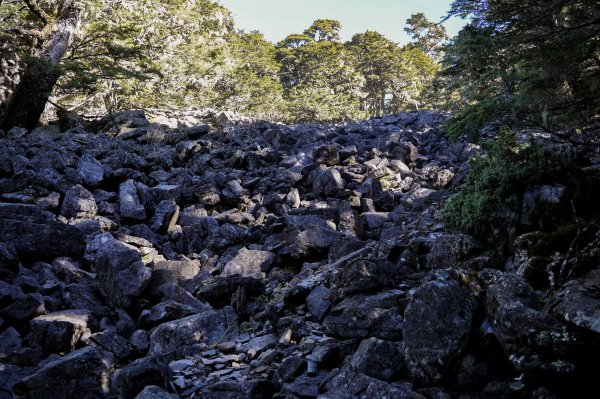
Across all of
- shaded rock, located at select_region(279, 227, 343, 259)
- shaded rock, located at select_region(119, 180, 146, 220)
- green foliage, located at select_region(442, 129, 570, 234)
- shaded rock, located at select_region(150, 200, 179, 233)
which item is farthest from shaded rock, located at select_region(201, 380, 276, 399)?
shaded rock, located at select_region(119, 180, 146, 220)

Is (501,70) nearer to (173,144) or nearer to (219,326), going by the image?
(219,326)

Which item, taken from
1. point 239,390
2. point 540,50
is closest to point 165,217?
point 239,390

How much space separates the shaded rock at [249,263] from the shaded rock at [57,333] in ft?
9.85

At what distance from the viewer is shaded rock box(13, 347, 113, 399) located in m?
4.18

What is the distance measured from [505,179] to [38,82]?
1731cm

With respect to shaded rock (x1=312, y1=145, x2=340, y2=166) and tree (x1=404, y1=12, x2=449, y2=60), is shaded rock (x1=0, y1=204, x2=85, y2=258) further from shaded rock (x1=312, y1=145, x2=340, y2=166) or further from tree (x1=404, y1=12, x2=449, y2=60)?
tree (x1=404, y1=12, x2=449, y2=60)

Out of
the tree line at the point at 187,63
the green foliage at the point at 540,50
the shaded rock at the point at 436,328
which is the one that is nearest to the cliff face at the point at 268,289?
the shaded rock at the point at 436,328

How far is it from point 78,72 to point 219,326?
1422cm

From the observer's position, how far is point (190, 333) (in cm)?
591

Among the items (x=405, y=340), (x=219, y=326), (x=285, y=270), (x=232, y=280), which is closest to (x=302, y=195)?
(x=285, y=270)

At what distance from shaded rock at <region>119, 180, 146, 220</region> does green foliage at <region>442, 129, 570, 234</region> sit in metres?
7.70

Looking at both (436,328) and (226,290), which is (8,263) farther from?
(436,328)

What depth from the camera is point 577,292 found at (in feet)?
11.8

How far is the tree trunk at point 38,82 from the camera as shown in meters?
16.2
